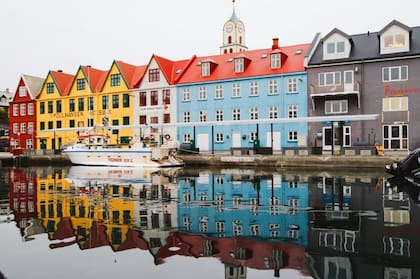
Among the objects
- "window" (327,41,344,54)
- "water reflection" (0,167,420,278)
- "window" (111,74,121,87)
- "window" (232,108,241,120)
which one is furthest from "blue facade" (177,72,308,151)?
"water reflection" (0,167,420,278)

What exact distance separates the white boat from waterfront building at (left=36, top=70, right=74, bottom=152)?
A: 16.0 m

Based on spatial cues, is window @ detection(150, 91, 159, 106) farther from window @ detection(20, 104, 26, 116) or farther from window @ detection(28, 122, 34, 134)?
window @ detection(20, 104, 26, 116)

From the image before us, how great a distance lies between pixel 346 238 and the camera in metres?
9.20

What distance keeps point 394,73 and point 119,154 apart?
25.6 meters

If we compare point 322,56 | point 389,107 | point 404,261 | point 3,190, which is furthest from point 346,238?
point 322,56

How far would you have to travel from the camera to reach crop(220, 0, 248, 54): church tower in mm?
96688

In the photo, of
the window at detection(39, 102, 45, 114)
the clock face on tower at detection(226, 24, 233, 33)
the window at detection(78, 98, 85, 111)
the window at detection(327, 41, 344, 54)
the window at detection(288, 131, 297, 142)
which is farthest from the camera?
the clock face on tower at detection(226, 24, 233, 33)

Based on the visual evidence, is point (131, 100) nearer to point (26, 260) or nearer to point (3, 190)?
point (3, 190)

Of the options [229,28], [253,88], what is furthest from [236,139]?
[229,28]

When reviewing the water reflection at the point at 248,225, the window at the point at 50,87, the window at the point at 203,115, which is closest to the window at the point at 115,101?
the window at the point at 50,87

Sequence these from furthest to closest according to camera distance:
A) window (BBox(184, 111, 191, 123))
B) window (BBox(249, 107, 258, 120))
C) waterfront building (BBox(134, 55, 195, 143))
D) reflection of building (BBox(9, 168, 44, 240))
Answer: waterfront building (BBox(134, 55, 195, 143)), window (BBox(184, 111, 191, 123)), window (BBox(249, 107, 258, 120)), reflection of building (BBox(9, 168, 44, 240))

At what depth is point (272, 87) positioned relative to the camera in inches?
1740

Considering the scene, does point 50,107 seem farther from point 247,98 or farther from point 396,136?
point 396,136

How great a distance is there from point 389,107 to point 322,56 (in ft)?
26.0
